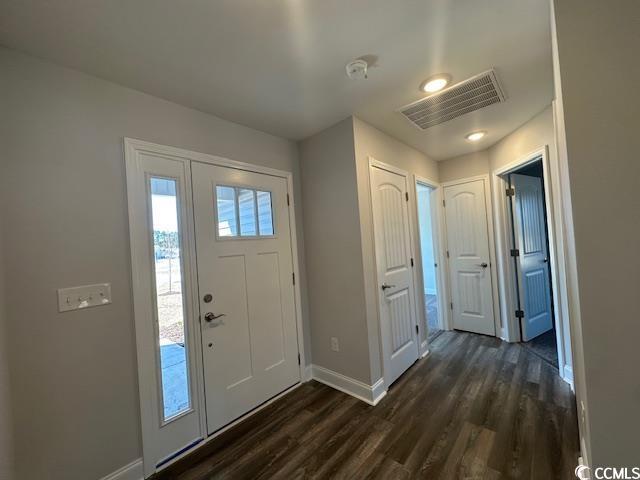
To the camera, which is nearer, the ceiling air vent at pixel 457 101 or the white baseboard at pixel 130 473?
the white baseboard at pixel 130 473

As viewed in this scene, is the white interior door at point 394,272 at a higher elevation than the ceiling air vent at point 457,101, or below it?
below

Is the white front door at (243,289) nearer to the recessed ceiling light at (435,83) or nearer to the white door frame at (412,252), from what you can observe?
the white door frame at (412,252)

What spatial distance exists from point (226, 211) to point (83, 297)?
3.42 feet

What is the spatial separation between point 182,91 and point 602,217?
2.33 meters

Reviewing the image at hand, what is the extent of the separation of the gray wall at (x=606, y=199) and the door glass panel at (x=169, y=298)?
217cm

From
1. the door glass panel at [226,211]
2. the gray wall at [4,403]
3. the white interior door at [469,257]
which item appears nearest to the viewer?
the gray wall at [4,403]

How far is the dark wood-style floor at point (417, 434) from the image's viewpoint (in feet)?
5.08

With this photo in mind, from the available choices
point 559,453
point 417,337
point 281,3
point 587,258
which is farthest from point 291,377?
point 281,3

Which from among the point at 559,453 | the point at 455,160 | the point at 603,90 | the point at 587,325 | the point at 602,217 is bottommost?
the point at 559,453

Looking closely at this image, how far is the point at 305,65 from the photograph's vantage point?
1.60m

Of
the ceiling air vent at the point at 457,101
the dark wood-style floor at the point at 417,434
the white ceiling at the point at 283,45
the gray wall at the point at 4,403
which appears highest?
the white ceiling at the point at 283,45

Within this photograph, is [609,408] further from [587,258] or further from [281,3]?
[281,3]

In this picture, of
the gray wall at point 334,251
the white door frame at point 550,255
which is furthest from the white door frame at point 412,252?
the white door frame at point 550,255

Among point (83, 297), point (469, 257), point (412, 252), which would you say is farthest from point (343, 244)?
point (469, 257)
